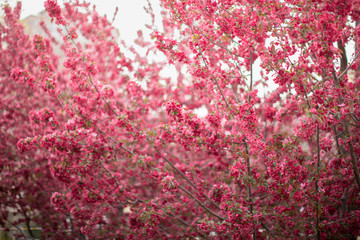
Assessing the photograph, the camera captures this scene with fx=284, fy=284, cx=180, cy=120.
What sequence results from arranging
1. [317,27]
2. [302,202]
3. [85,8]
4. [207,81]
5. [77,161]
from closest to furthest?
[317,27]
[302,202]
[207,81]
[77,161]
[85,8]

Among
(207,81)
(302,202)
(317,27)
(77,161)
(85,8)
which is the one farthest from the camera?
(85,8)

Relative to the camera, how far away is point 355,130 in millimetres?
4234

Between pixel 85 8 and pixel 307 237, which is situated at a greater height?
pixel 85 8

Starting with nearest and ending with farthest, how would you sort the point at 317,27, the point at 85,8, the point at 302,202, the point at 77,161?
the point at 317,27 < the point at 302,202 < the point at 77,161 < the point at 85,8

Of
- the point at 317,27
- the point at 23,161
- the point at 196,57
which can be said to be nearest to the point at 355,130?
the point at 317,27

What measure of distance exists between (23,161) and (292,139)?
6154 mm

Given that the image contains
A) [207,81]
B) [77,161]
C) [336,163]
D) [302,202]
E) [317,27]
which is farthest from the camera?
[336,163]

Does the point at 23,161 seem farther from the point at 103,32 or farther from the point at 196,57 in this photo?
the point at 196,57

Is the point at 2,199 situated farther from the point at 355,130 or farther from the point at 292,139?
the point at 355,130

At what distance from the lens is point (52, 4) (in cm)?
381

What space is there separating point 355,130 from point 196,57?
8.89 ft

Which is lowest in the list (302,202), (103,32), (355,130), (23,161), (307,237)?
(307,237)

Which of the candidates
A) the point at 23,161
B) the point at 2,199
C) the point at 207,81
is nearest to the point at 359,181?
the point at 207,81

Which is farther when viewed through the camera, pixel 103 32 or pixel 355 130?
pixel 103 32
